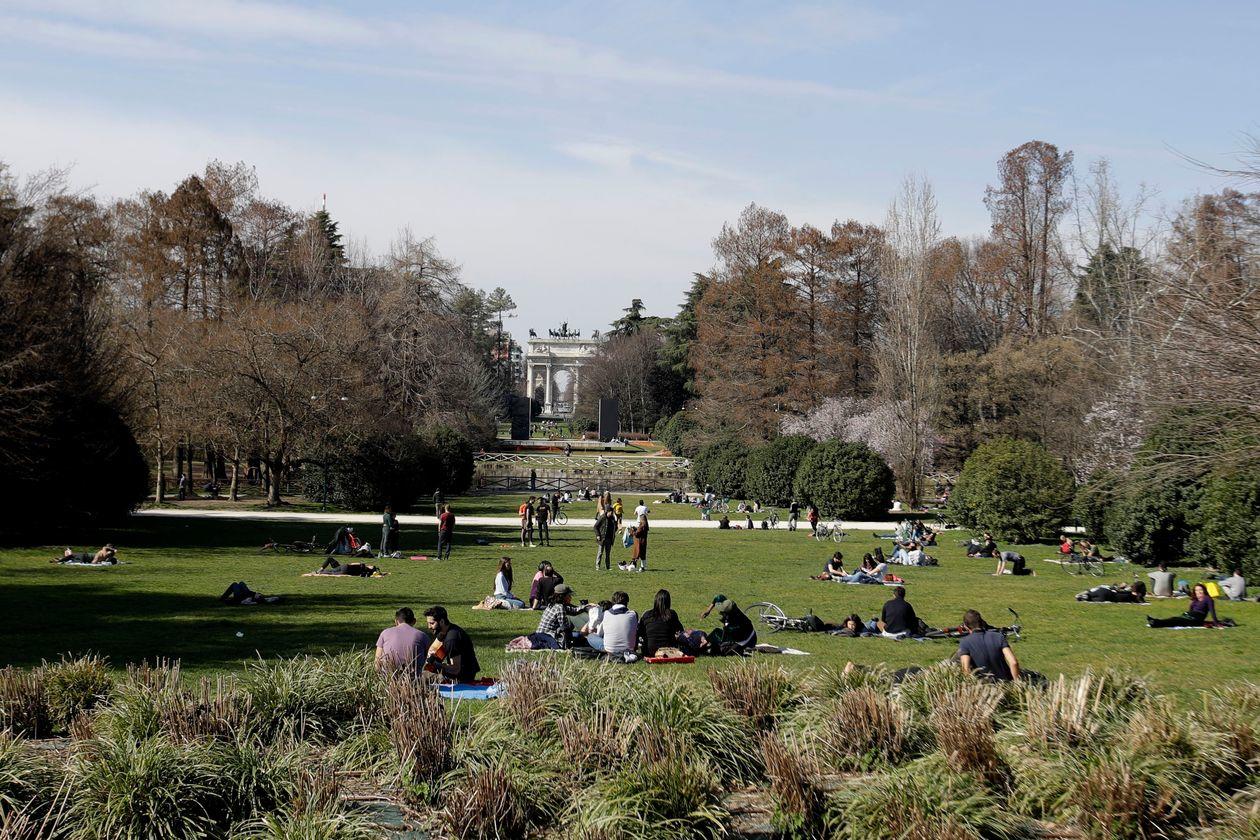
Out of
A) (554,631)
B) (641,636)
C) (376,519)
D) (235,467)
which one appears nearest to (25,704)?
(554,631)

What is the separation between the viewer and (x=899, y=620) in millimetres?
15539

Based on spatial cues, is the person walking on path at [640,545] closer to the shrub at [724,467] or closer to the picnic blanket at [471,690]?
the picnic blanket at [471,690]

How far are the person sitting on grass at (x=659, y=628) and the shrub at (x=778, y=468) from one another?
32.3 m

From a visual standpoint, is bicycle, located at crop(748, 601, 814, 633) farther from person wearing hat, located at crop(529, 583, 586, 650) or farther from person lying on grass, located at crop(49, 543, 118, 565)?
person lying on grass, located at crop(49, 543, 118, 565)

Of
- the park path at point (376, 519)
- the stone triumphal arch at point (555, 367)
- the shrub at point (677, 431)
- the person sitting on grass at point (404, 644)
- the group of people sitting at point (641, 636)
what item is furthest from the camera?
the stone triumphal arch at point (555, 367)

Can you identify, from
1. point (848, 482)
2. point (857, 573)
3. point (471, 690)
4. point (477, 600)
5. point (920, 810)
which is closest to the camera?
point (920, 810)

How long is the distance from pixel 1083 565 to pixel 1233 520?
3.27 metres

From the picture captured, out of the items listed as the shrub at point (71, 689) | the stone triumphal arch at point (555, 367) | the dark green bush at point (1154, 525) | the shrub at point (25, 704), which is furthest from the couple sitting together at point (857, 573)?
the stone triumphal arch at point (555, 367)

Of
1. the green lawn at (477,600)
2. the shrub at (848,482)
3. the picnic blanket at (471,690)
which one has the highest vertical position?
the shrub at (848,482)

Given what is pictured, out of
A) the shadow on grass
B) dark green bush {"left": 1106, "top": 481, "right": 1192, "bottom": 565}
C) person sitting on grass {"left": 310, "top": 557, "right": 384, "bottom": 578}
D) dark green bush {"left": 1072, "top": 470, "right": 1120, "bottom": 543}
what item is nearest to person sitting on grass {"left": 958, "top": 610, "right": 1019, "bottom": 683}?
the shadow on grass

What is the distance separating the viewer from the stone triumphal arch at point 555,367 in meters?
157

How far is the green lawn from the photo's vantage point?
13711mm

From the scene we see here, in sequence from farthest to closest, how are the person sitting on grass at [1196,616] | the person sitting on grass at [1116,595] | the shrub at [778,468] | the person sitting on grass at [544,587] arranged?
the shrub at [778,468]
the person sitting on grass at [1116,595]
the person sitting on grass at [544,587]
the person sitting on grass at [1196,616]

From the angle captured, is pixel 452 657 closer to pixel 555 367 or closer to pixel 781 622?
Result: pixel 781 622
